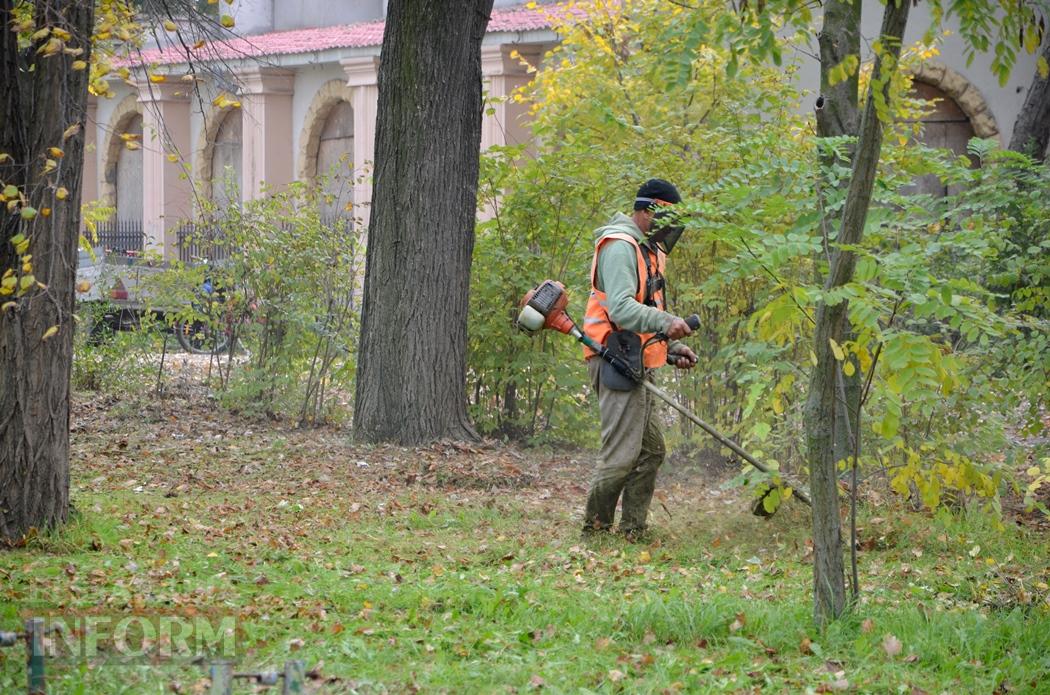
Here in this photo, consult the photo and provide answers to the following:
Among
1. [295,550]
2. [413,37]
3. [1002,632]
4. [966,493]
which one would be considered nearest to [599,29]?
[413,37]

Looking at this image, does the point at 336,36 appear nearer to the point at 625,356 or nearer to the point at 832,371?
the point at 625,356

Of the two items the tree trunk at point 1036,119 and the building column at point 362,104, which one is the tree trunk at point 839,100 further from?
the building column at point 362,104

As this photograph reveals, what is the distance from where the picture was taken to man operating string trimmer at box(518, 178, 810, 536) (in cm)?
710

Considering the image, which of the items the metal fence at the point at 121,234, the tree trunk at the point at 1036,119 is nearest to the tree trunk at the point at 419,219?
the tree trunk at the point at 1036,119

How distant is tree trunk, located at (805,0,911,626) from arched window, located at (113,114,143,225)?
2894 cm

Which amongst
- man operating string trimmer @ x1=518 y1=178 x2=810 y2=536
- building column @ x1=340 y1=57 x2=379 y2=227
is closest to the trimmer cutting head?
man operating string trimmer @ x1=518 y1=178 x2=810 y2=536

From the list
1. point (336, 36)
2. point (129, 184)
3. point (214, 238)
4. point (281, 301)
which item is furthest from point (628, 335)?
point (129, 184)

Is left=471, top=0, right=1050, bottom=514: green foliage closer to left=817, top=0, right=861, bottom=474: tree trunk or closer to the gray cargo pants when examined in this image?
left=817, top=0, right=861, bottom=474: tree trunk

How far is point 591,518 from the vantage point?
24.9 feet

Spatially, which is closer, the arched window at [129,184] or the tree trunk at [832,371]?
the tree trunk at [832,371]

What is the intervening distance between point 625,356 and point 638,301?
330 mm

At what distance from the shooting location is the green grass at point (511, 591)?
4.93m

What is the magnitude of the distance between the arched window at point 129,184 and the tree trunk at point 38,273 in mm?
26408

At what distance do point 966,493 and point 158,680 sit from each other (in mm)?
5189
